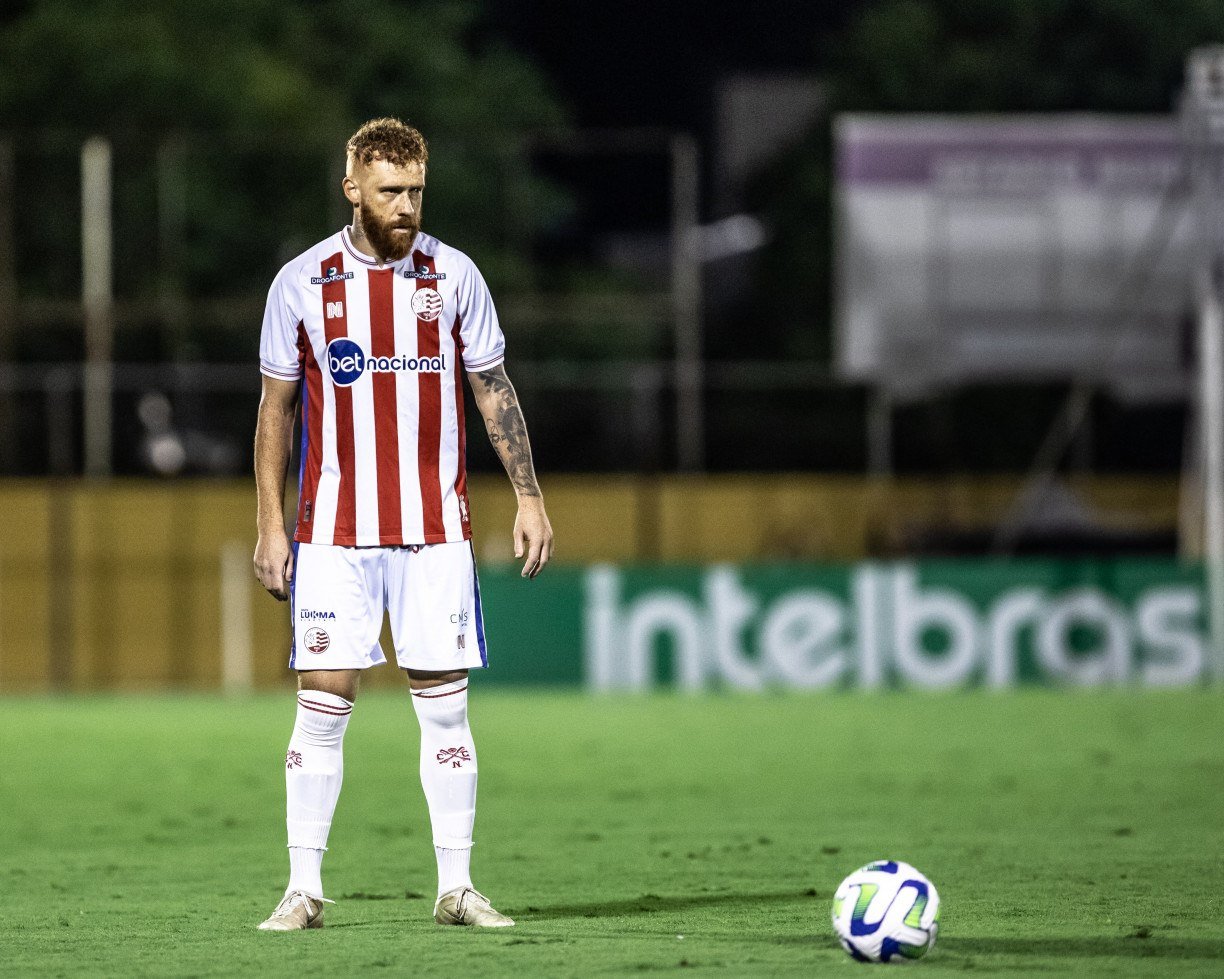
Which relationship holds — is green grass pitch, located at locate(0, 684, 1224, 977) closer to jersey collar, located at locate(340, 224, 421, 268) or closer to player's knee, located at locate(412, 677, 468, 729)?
player's knee, located at locate(412, 677, 468, 729)

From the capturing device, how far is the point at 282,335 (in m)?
6.70

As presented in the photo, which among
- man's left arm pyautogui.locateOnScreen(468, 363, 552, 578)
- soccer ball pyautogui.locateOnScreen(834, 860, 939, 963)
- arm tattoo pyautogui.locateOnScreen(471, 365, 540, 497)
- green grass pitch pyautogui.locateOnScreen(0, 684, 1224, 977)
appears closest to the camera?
soccer ball pyautogui.locateOnScreen(834, 860, 939, 963)

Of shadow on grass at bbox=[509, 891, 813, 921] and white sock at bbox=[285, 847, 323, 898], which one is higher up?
white sock at bbox=[285, 847, 323, 898]

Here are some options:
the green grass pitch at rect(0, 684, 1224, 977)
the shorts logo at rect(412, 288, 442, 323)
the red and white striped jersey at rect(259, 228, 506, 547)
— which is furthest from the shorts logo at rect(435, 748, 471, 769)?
the shorts logo at rect(412, 288, 442, 323)

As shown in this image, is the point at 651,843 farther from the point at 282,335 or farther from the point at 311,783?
the point at 282,335

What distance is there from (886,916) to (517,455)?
190cm

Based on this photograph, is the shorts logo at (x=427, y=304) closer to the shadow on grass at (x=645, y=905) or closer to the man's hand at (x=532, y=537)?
the man's hand at (x=532, y=537)

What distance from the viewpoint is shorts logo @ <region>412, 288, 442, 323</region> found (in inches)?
264

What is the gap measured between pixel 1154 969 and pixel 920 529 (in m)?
23.3

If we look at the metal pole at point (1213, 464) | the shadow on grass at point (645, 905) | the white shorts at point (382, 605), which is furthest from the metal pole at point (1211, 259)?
the white shorts at point (382, 605)

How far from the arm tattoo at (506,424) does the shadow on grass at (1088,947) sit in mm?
1861

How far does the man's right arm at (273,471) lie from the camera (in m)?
6.71


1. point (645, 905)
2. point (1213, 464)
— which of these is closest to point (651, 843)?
point (645, 905)

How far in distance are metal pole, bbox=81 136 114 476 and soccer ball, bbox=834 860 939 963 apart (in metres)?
24.3
